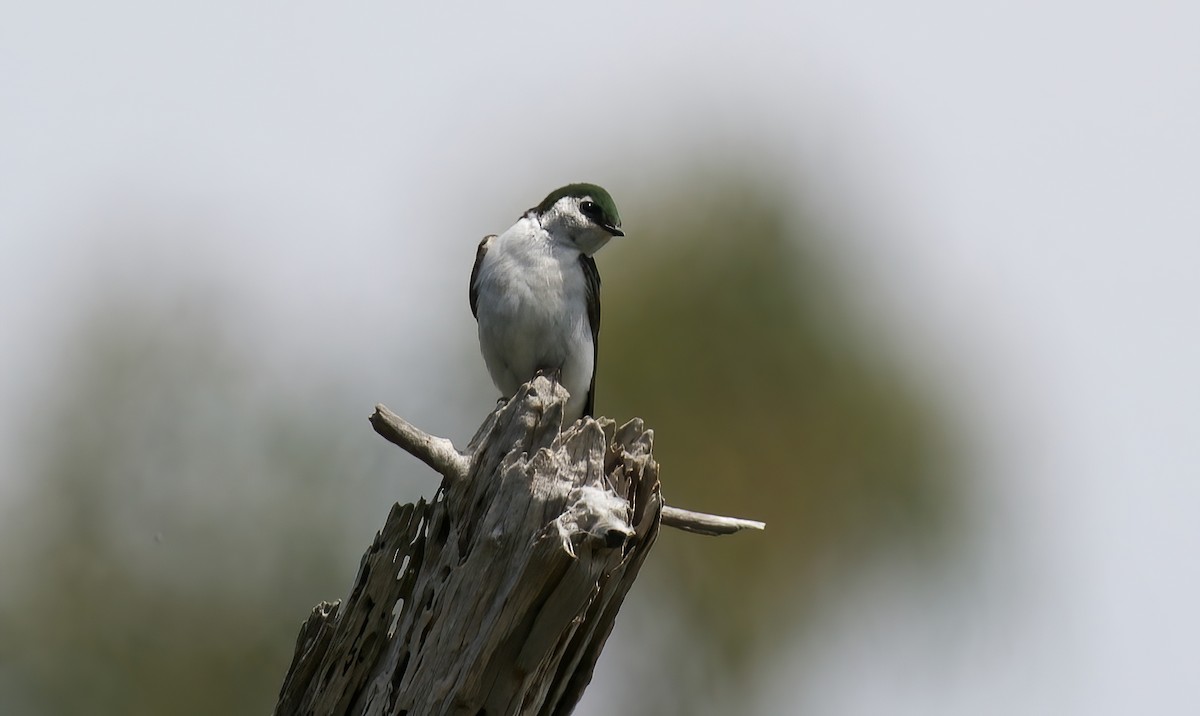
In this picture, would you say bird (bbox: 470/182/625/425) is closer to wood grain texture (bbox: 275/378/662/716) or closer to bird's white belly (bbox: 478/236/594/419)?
bird's white belly (bbox: 478/236/594/419)

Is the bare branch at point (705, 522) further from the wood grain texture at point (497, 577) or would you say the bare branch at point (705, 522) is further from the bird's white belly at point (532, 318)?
the bird's white belly at point (532, 318)

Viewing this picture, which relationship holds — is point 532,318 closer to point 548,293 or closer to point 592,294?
point 548,293

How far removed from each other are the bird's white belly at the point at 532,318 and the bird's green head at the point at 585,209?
32 centimetres

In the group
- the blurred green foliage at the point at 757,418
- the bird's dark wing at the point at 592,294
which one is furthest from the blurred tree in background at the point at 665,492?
the bird's dark wing at the point at 592,294

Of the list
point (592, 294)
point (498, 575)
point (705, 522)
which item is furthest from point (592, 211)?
point (498, 575)

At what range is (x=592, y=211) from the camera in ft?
27.0

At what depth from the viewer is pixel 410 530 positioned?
6074 millimetres

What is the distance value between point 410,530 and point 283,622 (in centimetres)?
1171

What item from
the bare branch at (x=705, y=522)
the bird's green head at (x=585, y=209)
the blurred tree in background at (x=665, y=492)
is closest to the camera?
the bare branch at (x=705, y=522)

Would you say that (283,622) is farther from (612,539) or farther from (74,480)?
(612,539)

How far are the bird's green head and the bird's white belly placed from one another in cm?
32

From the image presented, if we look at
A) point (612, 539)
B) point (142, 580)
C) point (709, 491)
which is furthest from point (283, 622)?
point (612, 539)

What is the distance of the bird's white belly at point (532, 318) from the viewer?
306 inches

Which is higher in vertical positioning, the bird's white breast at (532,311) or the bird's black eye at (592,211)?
the bird's black eye at (592,211)
